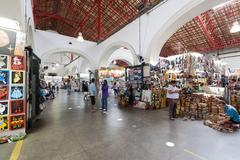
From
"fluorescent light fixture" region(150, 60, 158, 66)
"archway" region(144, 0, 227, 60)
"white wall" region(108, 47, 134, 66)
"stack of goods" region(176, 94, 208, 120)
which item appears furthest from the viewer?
"white wall" region(108, 47, 134, 66)

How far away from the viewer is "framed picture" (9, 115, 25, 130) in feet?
10.8

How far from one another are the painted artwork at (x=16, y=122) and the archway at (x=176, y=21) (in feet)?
18.9

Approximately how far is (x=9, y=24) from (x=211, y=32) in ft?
50.1

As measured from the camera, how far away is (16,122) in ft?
11.0

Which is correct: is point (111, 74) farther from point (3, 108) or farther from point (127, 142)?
point (127, 142)

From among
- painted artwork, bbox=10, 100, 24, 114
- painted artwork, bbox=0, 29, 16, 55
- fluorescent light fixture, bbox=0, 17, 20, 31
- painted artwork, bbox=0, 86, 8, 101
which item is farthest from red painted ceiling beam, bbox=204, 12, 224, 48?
painted artwork, bbox=0, 86, 8, 101

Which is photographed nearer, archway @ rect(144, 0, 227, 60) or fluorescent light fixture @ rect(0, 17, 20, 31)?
fluorescent light fixture @ rect(0, 17, 20, 31)

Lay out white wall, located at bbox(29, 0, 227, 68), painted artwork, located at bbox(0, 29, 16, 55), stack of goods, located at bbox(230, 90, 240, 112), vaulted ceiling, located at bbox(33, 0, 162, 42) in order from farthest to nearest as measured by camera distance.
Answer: vaulted ceiling, located at bbox(33, 0, 162, 42)
stack of goods, located at bbox(230, 90, 240, 112)
white wall, located at bbox(29, 0, 227, 68)
painted artwork, located at bbox(0, 29, 16, 55)

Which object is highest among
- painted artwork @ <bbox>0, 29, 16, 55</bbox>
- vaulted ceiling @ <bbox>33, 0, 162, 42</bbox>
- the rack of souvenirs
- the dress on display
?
vaulted ceiling @ <bbox>33, 0, 162, 42</bbox>

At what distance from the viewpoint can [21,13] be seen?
3.43 meters

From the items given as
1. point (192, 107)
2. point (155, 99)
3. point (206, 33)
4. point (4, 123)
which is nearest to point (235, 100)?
point (192, 107)

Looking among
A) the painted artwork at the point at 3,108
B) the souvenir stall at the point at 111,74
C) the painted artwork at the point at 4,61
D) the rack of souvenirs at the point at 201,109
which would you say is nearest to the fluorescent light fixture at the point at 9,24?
the painted artwork at the point at 4,61

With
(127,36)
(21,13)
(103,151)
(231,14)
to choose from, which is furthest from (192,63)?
(231,14)

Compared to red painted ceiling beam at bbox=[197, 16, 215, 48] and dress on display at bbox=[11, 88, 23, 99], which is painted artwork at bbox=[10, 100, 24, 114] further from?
red painted ceiling beam at bbox=[197, 16, 215, 48]
